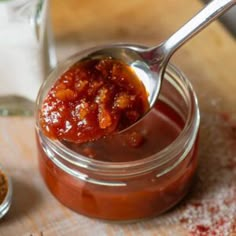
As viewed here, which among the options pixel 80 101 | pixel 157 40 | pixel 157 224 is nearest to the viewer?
pixel 80 101

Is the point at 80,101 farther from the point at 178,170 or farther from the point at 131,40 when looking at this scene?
the point at 131,40

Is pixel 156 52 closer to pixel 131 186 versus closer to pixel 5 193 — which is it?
pixel 131 186

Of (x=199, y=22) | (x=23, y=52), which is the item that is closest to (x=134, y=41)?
(x=23, y=52)

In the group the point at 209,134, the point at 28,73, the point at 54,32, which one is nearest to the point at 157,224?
the point at 209,134

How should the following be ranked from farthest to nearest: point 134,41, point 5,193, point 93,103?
point 134,41 → point 5,193 → point 93,103

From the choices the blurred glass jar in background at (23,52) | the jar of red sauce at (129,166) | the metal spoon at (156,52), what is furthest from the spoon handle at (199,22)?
the blurred glass jar in background at (23,52)

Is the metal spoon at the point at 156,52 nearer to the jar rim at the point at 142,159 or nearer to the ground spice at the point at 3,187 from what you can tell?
the jar rim at the point at 142,159
